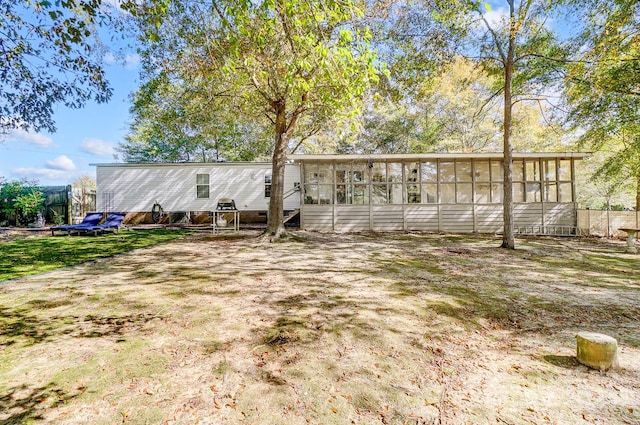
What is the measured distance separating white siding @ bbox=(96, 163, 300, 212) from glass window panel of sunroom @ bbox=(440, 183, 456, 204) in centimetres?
668

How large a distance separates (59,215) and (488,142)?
963 inches

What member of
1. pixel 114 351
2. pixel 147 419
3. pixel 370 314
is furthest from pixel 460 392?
pixel 114 351

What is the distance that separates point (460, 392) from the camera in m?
2.21

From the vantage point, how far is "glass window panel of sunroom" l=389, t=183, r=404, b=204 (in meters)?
12.7

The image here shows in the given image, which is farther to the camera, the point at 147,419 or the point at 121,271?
the point at 121,271

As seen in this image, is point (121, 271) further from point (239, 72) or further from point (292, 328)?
point (239, 72)

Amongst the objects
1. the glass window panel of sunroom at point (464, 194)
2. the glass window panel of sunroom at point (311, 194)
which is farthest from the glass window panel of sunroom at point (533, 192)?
the glass window panel of sunroom at point (311, 194)

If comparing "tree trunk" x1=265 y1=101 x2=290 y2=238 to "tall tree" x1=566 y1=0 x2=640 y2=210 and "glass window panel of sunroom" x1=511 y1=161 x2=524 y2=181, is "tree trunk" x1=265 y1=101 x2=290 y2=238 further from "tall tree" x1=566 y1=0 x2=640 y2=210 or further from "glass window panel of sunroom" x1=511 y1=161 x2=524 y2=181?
"glass window panel of sunroom" x1=511 y1=161 x2=524 y2=181

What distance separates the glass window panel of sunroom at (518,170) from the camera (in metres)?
12.3

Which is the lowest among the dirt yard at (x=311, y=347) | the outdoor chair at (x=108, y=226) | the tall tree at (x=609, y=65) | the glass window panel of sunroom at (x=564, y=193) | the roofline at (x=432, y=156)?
the dirt yard at (x=311, y=347)

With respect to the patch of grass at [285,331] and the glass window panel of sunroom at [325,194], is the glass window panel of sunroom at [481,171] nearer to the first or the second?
the glass window panel of sunroom at [325,194]

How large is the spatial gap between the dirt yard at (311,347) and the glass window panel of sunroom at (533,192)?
7580mm

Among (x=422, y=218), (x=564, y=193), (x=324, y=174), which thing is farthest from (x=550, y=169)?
(x=324, y=174)

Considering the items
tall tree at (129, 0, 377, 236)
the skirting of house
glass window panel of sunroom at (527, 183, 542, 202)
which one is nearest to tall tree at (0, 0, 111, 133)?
tall tree at (129, 0, 377, 236)
